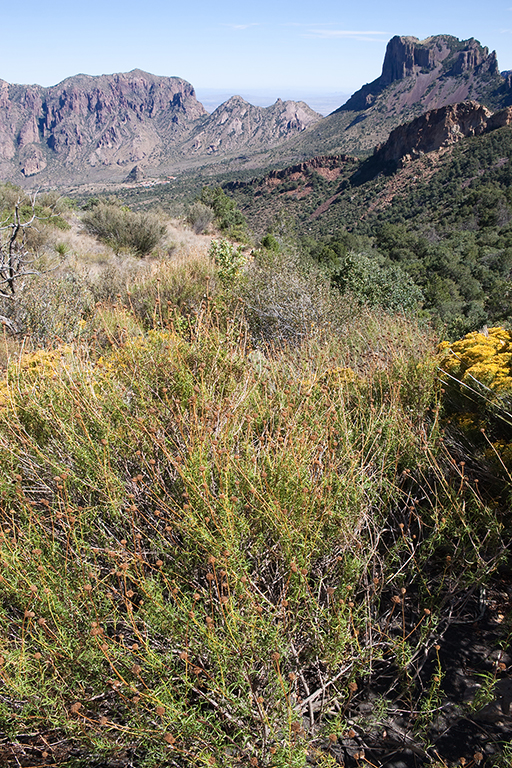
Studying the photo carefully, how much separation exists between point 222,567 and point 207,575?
0.17 metres

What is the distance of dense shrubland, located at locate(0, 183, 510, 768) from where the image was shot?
1621 mm

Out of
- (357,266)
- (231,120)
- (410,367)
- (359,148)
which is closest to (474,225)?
(357,266)

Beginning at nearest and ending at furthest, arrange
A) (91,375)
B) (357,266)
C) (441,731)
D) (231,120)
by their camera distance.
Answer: (441,731) → (91,375) → (357,266) → (231,120)

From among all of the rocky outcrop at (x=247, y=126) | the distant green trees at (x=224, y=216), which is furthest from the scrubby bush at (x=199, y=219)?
the rocky outcrop at (x=247, y=126)

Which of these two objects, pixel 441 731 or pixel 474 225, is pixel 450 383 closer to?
pixel 441 731

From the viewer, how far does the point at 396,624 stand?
248 centimetres

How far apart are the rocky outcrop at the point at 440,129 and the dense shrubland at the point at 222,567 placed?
7110cm

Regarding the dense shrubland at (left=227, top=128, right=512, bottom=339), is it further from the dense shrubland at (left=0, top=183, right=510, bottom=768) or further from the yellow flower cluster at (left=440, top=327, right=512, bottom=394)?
the dense shrubland at (left=0, top=183, right=510, bottom=768)

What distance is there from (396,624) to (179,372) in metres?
2.06

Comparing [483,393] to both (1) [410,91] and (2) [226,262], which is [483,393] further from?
(1) [410,91]

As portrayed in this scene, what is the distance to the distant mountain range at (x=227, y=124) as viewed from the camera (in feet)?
333

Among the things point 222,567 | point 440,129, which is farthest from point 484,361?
point 440,129

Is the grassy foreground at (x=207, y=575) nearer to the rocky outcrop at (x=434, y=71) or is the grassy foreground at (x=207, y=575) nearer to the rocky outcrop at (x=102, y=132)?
the rocky outcrop at (x=434, y=71)

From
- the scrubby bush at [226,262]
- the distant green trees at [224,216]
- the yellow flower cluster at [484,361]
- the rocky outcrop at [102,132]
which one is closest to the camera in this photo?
the yellow flower cluster at [484,361]
